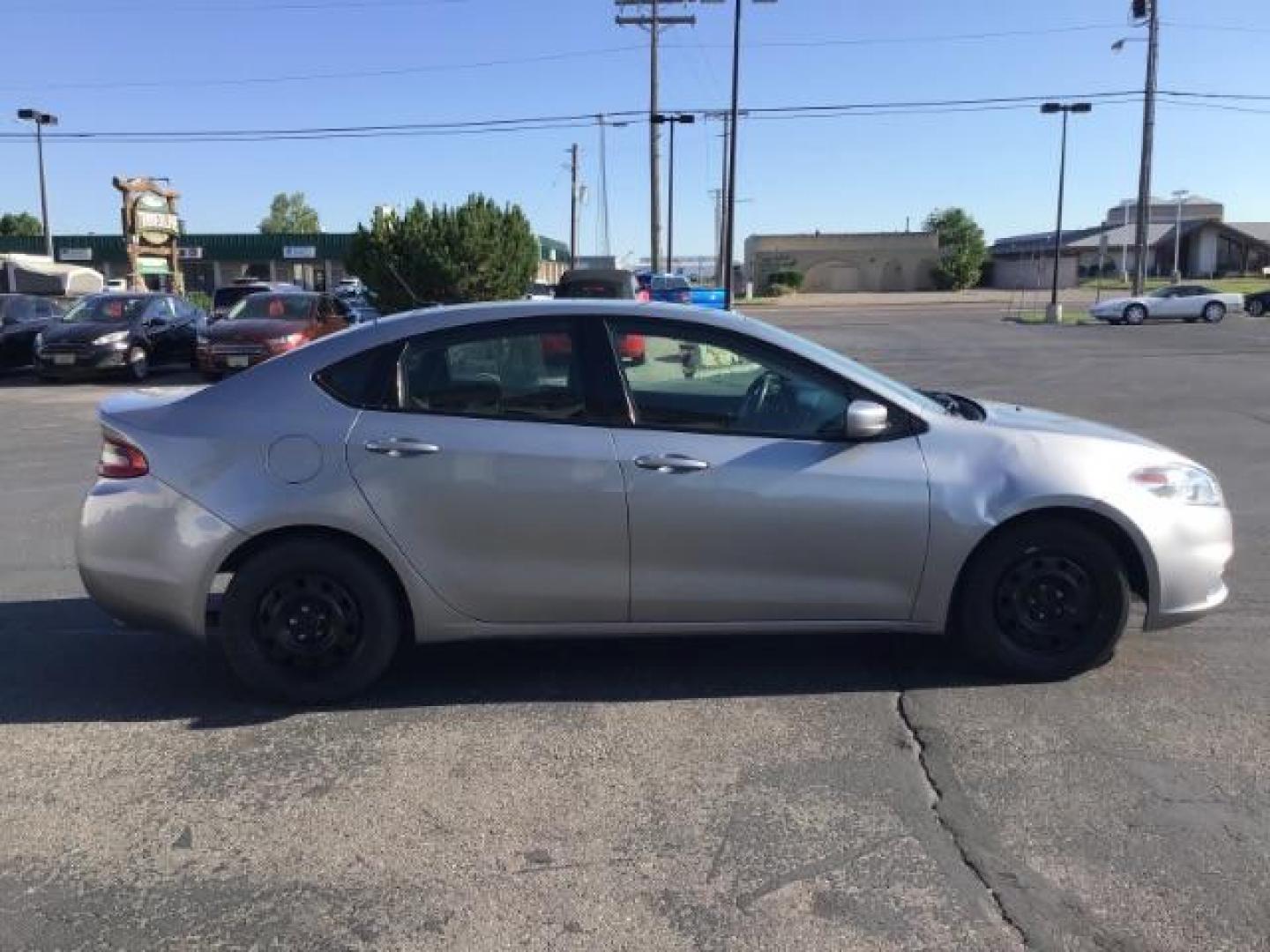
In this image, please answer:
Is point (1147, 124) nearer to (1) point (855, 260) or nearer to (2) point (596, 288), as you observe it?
(2) point (596, 288)

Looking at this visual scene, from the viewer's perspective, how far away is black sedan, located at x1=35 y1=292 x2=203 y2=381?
19000 millimetres

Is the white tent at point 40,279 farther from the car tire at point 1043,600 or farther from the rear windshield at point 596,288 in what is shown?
the car tire at point 1043,600

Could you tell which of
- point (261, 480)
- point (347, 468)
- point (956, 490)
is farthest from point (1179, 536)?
point (261, 480)

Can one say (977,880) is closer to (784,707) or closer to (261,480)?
(784,707)

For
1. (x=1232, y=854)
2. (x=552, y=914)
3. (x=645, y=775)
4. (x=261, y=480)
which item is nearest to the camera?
(x=552, y=914)

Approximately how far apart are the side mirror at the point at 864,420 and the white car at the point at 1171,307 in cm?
4207

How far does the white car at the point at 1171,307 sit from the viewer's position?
42.4 metres

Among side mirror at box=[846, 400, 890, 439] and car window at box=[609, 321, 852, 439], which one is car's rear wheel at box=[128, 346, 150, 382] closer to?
car window at box=[609, 321, 852, 439]

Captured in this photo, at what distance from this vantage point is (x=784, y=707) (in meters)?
4.48

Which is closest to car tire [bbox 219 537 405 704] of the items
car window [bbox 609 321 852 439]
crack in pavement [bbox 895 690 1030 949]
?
car window [bbox 609 321 852 439]

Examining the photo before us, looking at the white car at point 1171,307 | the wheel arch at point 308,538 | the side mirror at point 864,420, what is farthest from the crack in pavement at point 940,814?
the white car at point 1171,307

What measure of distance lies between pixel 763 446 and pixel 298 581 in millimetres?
1890

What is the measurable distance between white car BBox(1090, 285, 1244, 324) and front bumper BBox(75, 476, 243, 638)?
43295 millimetres

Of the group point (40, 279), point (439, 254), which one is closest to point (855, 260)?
point (40, 279)
